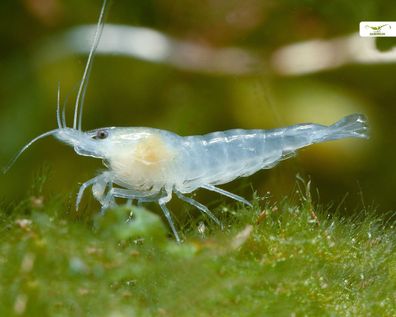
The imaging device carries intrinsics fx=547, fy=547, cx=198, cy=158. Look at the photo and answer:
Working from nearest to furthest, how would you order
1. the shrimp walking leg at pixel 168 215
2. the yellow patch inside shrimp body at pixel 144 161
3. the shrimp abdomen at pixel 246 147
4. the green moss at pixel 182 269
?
the green moss at pixel 182 269 < the shrimp walking leg at pixel 168 215 < the yellow patch inside shrimp body at pixel 144 161 < the shrimp abdomen at pixel 246 147

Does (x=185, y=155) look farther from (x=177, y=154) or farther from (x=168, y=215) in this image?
(x=168, y=215)

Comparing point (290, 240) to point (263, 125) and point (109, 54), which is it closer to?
point (263, 125)

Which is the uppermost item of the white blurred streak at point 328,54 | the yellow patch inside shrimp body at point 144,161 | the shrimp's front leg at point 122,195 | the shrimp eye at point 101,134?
the white blurred streak at point 328,54

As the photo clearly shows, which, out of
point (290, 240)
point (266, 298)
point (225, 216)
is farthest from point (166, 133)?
point (266, 298)

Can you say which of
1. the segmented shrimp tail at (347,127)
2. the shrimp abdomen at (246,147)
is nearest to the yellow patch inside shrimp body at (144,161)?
the shrimp abdomen at (246,147)

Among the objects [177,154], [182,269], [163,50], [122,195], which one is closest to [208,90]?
[163,50]

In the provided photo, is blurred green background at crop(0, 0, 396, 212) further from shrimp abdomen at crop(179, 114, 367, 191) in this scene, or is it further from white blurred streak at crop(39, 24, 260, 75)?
shrimp abdomen at crop(179, 114, 367, 191)

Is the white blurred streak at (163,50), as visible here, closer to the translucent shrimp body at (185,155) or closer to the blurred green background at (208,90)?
the blurred green background at (208,90)
